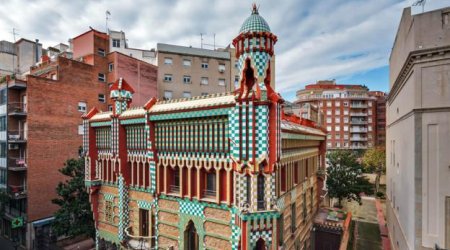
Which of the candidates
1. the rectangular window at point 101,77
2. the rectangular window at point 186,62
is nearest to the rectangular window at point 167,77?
the rectangular window at point 186,62

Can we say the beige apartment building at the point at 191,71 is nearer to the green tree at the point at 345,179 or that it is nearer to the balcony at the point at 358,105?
the green tree at the point at 345,179

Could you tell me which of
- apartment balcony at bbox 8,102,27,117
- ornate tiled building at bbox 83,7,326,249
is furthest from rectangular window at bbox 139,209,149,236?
apartment balcony at bbox 8,102,27,117

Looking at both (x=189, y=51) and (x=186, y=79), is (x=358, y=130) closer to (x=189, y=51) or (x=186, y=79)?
(x=186, y=79)

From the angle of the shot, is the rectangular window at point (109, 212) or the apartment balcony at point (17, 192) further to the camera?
the apartment balcony at point (17, 192)

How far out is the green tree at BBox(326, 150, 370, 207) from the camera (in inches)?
1246

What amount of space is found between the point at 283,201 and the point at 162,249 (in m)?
6.86

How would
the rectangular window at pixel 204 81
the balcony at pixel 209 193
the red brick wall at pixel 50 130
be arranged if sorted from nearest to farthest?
the balcony at pixel 209 193 → the red brick wall at pixel 50 130 → the rectangular window at pixel 204 81

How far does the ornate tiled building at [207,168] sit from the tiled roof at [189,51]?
21571mm

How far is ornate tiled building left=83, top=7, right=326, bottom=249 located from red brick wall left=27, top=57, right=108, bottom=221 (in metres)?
10.8

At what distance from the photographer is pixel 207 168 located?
1135 cm

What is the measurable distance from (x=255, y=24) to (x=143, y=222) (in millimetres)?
12295

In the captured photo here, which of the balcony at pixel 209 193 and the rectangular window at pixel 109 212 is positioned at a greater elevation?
the balcony at pixel 209 193

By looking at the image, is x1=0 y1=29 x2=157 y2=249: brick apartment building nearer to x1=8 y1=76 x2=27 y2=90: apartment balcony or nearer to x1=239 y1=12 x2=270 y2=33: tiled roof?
x1=8 y1=76 x2=27 y2=90: apartment balcony

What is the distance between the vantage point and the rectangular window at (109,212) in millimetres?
16016
